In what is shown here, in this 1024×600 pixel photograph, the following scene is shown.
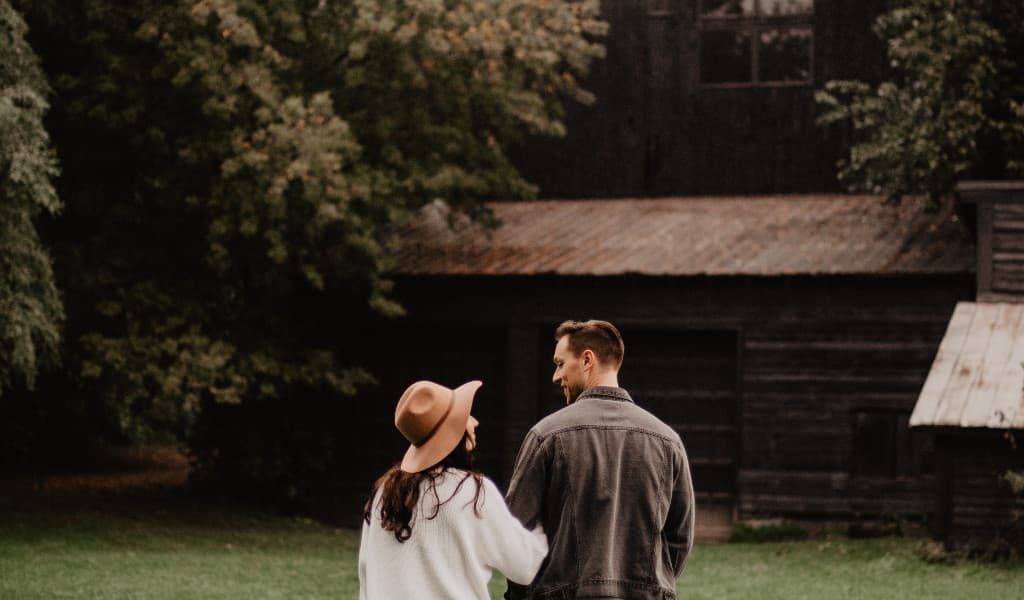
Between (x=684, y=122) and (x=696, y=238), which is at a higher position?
(x=684, y=122)

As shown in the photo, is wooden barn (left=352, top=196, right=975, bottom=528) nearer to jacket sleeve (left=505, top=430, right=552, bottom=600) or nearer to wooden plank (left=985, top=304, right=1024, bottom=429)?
wooden plank (left=985, top=304, right=1024, bottom=429)

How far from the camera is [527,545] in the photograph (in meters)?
5.39

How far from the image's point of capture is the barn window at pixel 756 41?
24422mm

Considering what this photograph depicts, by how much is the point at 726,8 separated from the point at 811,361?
6.81 meters

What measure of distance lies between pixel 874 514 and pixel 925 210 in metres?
4.31

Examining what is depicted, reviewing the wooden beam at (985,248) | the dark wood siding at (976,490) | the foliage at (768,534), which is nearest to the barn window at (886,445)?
the foliage at (768,534)

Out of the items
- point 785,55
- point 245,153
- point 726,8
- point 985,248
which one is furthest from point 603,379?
point 726,8

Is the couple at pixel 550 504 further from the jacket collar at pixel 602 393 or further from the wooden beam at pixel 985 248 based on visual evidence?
the wooden beam at pixel 985 248

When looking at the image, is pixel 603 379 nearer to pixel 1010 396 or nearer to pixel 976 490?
pixel 1010 396

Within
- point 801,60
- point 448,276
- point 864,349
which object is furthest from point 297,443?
point 801,60

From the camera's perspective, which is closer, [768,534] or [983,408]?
[983,408]

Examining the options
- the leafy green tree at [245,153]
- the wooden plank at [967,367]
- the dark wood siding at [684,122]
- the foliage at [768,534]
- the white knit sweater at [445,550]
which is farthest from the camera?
the dark wood siding at [684,122]

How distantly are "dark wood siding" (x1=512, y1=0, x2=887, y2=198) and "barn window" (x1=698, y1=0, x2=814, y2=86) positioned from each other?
16 cm

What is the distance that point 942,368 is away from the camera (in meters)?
17.0
